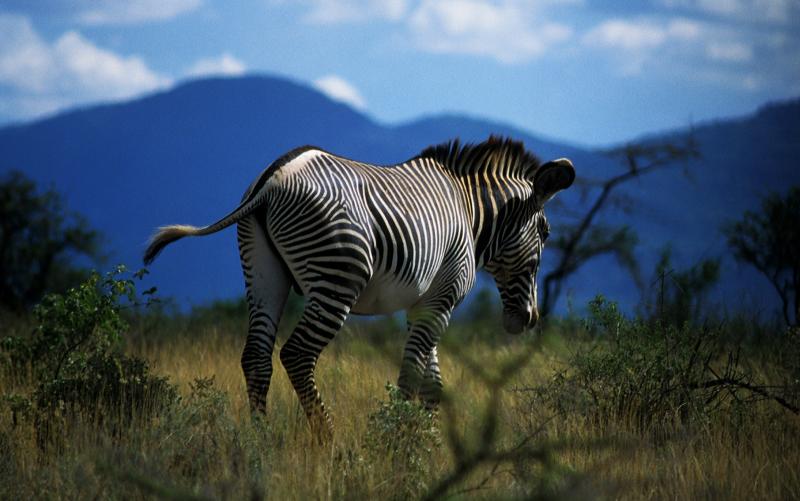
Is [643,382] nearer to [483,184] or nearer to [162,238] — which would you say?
[483,184]

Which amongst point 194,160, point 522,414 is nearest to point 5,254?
point 522,414

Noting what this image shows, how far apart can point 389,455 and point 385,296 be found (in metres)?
1.68

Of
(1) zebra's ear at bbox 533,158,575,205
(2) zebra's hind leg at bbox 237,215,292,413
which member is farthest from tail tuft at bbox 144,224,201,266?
(1) zebra's ear at bbox 533,158,575,205

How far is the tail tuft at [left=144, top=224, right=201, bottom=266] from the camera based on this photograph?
6.49m

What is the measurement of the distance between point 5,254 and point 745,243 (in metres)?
15.6

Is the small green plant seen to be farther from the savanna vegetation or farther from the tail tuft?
the tail tuft

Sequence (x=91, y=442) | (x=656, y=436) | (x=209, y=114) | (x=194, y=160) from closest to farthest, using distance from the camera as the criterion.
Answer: (x=91, y=442) < (x=656, y=436) < (x=194, y=160) < (x=209, y=114)

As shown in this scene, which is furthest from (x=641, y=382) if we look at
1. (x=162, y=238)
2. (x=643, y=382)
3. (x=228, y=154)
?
(x=228, y=154)

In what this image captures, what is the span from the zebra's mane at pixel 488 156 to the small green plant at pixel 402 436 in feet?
8.99

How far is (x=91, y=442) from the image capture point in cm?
574

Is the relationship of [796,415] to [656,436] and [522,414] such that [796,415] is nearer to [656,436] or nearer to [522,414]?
[656,436]

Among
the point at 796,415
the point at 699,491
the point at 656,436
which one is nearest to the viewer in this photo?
the point at 699,491

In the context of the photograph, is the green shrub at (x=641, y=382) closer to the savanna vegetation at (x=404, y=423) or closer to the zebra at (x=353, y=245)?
the savanna vegetation at (x=404, y=423)

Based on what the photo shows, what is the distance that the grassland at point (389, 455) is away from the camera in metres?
4.63
